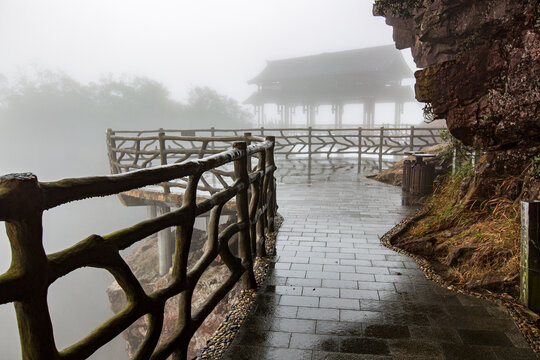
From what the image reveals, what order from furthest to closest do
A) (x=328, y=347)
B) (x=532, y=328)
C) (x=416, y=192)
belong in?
(x=416, y=192) → (x=532, y=328) → (x=328, y=347)

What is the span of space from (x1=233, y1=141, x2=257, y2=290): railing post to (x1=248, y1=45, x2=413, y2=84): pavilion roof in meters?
26.2

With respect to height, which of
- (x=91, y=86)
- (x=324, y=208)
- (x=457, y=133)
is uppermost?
(x=91, y=86)

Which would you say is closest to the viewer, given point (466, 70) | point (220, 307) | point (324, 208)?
point (466, 70)

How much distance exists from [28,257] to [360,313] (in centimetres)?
223

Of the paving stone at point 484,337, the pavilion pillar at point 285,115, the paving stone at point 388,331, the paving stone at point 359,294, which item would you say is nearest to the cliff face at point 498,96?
the paving stone at point 484,337

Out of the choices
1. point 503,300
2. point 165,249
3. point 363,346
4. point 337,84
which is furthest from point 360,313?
point 337,84

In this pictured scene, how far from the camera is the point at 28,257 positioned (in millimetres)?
1098

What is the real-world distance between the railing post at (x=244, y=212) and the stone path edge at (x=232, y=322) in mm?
117

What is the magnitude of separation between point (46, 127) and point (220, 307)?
30511 millimetres

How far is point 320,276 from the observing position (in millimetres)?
3451

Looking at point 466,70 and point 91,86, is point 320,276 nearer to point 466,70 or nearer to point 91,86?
point 466,70

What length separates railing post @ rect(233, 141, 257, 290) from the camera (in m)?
2.99

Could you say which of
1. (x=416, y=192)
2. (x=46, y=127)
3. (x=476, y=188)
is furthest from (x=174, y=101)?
(x=476, y=188)

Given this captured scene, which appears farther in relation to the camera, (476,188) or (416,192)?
(416,192)
